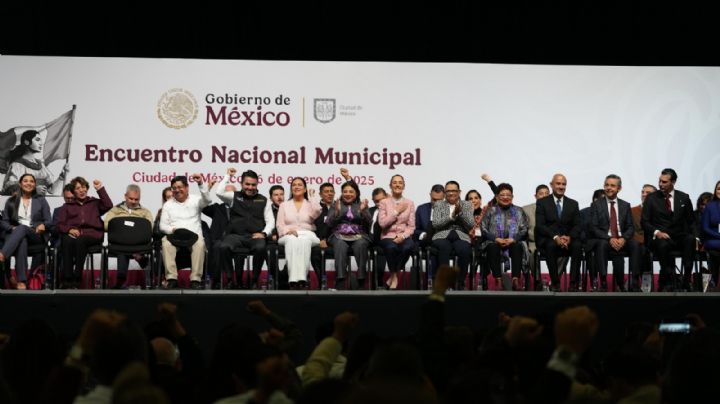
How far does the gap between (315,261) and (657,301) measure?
277cm

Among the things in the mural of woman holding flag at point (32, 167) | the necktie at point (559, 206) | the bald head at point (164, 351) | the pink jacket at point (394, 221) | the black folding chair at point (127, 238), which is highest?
the mural of woman holding flag at point (32, 167)

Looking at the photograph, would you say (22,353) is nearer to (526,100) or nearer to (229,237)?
(229,237)

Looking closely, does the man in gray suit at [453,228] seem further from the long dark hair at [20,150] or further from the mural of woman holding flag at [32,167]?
the long dark hair at [20,150]

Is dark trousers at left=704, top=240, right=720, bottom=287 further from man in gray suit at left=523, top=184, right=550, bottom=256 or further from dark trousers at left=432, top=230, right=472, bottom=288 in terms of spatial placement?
dark trousers at left=432, top=230, right=472, bottom=288

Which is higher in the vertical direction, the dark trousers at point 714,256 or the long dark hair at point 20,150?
the long dark hair at point 20,150

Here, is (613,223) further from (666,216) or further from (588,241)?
(666,216)

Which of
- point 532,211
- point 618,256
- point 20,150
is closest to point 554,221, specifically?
point 618,256

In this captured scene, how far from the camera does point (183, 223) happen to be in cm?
923

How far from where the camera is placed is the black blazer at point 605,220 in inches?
357

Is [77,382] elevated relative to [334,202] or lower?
lower
